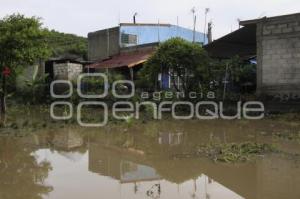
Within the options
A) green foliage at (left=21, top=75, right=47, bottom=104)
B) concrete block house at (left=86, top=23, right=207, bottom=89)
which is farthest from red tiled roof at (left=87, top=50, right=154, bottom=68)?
green foliage at (left=21, top=75, right=47, bottom=104)

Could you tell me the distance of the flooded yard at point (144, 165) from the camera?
6.73 m

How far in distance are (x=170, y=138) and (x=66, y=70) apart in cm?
1721

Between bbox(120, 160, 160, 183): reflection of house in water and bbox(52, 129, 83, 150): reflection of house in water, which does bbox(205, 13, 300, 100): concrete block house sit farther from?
bbox(120, 160, 160, 183): reflection of house in water

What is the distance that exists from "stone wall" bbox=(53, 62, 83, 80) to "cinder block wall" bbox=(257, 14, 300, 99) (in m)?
13.5

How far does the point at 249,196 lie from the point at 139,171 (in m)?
2.44

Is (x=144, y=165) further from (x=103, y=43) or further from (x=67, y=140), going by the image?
(x=103, y=43)

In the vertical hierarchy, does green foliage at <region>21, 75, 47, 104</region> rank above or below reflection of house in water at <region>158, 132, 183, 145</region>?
above

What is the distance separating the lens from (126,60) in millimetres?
25703

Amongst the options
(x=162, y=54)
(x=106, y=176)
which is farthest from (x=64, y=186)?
(x=162, y=54)

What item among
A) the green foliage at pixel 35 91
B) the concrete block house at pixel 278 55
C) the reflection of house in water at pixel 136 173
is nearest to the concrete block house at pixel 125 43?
the green foliage at pixel 35 91

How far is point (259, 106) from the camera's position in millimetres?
16219

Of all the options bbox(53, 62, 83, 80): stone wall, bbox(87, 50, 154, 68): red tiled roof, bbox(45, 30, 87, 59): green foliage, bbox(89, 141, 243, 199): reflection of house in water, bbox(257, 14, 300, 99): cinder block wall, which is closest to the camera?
bbox(89, 141, 243, 199): reflection of house in water

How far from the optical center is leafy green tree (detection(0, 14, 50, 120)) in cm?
1458

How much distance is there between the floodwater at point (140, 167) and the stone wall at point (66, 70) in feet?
48.6
